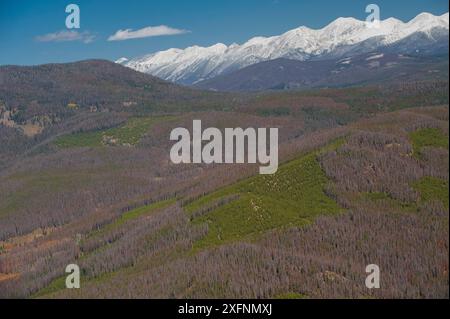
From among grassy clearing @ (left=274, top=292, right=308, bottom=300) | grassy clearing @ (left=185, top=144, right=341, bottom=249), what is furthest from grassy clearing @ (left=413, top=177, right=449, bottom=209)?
grassy clearing @ (left=274, top=292, right=308, bottom=300)

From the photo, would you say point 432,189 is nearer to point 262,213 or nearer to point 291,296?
point 262,213

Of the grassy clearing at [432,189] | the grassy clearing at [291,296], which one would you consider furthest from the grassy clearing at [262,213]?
the grassy clearing at [291,296]

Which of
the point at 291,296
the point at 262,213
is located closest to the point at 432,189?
the point at 262,213

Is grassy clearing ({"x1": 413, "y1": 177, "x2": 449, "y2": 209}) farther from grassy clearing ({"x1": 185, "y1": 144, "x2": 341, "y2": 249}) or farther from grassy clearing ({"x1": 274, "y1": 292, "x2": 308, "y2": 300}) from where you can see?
grassy clearing ({"x1": 274, "y1": 292, "x2": 308, "y2": 300})

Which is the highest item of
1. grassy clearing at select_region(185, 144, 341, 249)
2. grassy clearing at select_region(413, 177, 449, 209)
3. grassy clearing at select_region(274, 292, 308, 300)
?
grassy clearing at select_region(413, 177, 449, 209)

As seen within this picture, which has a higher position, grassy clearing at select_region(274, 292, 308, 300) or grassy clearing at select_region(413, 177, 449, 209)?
grassy clearing at select_region(413, 177, 449, 209)
